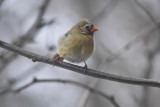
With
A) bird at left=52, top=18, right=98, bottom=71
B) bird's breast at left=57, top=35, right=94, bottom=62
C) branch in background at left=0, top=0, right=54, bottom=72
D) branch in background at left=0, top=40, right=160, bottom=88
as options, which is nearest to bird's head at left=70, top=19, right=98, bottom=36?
bird at left=52, top=18, right=98, bottom=71

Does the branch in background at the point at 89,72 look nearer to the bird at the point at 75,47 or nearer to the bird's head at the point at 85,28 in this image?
the bird at the point at 75,47

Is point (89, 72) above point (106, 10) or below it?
above

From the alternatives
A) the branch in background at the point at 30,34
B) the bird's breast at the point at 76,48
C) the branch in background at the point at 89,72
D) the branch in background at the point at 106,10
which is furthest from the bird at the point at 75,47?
the branch in background at the point at 89,72

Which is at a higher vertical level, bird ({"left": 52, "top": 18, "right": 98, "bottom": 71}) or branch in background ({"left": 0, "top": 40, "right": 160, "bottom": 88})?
branch in background ({"left": 0, "top": 40, "right": 160, "bottom": 88})

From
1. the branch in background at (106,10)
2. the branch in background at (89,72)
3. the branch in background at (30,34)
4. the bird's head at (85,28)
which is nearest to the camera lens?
the branch in background at (89,72)

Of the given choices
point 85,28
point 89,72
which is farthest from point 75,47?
point 89,72

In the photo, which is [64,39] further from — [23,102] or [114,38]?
[114,38]

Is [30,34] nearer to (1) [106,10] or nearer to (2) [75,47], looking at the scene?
(2) [75,47]

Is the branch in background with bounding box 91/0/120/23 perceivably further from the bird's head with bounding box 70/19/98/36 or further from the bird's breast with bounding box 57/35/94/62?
the bird's breast with bounding box 57/35/94/62

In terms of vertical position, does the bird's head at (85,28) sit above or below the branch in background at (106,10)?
below

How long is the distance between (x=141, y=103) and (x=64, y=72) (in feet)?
13.3

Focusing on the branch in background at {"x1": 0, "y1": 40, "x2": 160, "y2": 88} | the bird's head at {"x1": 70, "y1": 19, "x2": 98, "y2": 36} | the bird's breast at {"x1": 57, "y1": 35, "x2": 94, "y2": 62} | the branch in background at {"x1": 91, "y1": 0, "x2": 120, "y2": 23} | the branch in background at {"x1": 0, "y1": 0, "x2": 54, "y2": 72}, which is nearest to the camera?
the branch in background at {"x1": 0, "y1": 40, "x2": 160, "y2": 88}

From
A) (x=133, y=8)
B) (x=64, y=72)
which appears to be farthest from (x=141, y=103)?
(x=133, y=8)

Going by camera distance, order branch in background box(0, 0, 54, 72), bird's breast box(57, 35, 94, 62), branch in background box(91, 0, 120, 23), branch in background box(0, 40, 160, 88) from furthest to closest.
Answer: branch in background box(91, 0, 120, 23)
bird's breast box(57, 35, 94, 62)
branch in background box(0, 0, 54, 72)
branch in background box(0, 40, 160, 88)
